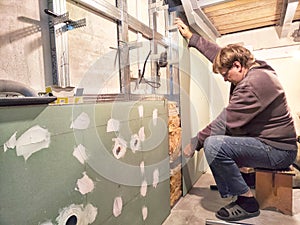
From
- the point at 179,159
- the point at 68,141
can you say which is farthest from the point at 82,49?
the point at 179,159

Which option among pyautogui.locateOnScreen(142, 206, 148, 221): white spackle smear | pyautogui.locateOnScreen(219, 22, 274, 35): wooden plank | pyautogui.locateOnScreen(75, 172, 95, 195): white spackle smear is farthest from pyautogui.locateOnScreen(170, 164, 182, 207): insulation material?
pyautogui.locateOnScreen(219, 22, 274, 35): wooden plank

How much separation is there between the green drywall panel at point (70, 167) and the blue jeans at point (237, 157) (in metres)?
0.44

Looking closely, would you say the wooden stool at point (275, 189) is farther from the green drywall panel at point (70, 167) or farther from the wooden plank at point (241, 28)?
the wooden plank at point (241, 28)

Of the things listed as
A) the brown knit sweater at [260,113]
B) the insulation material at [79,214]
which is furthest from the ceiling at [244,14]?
the insulation material at [79,214]

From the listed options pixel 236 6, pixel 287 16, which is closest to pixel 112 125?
pixel 236 6

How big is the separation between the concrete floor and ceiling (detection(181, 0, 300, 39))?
157 centimetres

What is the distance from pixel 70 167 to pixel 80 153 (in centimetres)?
7

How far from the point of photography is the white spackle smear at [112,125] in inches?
38.6

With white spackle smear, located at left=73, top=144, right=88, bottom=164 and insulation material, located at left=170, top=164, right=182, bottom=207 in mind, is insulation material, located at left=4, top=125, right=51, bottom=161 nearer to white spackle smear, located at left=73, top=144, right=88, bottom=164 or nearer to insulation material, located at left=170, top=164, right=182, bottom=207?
white spackle smear, located at left=73, top=144, right=88, bottom=164

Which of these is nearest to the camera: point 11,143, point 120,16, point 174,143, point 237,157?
point 11,143

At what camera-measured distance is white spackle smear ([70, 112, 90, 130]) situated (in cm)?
80

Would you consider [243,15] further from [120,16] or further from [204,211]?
[204,211]

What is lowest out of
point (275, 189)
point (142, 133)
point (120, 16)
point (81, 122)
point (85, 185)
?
point (275, 189)

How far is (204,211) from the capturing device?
1.69m
